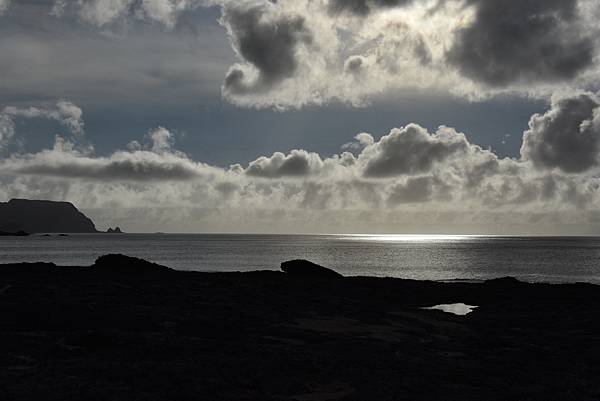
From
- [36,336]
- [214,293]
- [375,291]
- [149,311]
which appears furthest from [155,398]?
[375,291]

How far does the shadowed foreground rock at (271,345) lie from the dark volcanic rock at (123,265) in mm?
7288

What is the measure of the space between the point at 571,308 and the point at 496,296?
26.1 feet

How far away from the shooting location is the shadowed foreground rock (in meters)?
17.0

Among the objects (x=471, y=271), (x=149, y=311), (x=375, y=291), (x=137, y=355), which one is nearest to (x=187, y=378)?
(x=137, y=355)

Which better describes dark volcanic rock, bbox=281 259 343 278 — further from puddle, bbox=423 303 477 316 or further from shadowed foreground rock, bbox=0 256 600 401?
puddle, bbox=423 303 477 316

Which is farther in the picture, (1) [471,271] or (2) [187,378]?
(1) [471,271]

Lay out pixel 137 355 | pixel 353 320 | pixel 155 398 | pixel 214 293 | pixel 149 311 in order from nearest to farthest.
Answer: pixel 155 398 < pixel 137 355 < pixel 149 311 < pixel 353 320 < pixel 214 293

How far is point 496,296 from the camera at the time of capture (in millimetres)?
48062

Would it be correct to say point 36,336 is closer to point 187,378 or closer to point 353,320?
point 187,378

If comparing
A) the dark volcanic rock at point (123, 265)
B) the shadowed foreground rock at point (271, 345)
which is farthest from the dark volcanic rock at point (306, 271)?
the dark volcanic rock at point (123, 265)

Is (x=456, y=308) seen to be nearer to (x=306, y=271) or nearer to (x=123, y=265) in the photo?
(x=306, y=271)

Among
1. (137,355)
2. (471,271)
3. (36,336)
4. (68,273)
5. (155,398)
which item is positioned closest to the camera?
(155,398)

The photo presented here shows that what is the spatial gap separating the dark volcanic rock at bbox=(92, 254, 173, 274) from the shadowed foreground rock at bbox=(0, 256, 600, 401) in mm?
7288

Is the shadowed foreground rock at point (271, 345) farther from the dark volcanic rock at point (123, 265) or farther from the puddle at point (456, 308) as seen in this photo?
the dark volcanic rock at point (123, 265)
